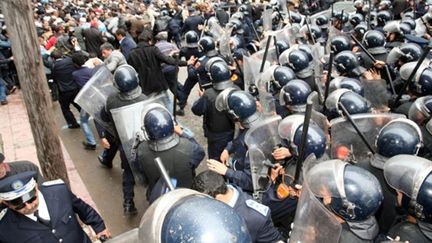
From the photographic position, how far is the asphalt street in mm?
5172

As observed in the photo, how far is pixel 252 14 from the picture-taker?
1287 centimetres

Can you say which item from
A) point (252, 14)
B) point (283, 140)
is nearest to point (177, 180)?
point (283, 140)

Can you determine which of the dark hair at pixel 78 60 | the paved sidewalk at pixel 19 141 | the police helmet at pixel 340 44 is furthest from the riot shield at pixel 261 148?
the dark hair at pixel 78 60

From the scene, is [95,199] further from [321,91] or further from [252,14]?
[252,14]

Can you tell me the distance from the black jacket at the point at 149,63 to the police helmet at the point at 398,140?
4.29 m

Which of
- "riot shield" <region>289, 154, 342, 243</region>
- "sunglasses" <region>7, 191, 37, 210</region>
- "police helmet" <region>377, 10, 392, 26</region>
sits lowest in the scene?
"police helmet" <region>377, 10, 392, 26</region>

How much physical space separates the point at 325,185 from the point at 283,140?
1014 millimetres

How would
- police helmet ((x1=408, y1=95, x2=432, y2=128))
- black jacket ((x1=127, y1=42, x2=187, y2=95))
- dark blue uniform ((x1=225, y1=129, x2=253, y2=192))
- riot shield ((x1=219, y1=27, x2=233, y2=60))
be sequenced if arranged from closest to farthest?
dark blue uniform ((x1=225, y1=129, x2=253, y2=192)), police helmet ((x1=408, y1=95, x2=432, y2=128)), black jacket ((x1=127, y1=42, x2=187, y2=95)), riot shield ((x1=219, y1=27, x2=233, y2=60))

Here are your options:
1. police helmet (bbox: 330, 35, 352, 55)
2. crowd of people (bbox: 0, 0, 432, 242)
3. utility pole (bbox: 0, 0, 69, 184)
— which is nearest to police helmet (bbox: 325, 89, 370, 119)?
crowd of people (bbox: 0, 0, 432, 242)

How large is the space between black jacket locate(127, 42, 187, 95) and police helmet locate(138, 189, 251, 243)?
5432 mm

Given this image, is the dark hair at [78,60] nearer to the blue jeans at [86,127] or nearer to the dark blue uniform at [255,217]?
the blue jeans at [86,127]

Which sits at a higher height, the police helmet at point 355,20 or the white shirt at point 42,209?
the white shirt at point 42,209

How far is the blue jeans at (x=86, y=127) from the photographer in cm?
698

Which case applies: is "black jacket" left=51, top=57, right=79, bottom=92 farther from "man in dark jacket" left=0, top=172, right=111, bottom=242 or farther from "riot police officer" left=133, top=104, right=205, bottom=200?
"man in dark jacket" left=0, top=172, right=111, bottom=242
